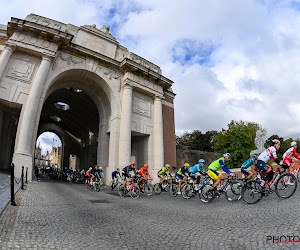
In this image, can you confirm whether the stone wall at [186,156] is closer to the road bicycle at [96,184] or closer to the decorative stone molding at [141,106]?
the decorative stone molding at [141,106]

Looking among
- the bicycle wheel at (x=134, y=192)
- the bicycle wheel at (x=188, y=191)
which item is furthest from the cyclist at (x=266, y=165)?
the bicycle wheel at (x=134, y=192)

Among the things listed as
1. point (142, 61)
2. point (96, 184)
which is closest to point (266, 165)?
point (96, 184)

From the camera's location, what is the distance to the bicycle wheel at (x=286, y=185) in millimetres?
5965

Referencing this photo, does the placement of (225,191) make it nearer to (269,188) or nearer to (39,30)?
(269,188)

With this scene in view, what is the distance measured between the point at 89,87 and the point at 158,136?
27.3 ft

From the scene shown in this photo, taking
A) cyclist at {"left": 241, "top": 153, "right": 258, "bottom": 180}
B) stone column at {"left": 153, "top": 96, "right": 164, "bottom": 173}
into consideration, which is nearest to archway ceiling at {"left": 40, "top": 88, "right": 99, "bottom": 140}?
stone column at {"left": 153, "top": 96, "right": 164, "bottom": 173}

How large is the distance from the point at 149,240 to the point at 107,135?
16.9 meters

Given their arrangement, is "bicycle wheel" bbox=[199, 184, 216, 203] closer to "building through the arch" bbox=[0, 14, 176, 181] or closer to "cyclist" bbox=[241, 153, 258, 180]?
"cyclist" bbox=[241, 153, 258, 180]

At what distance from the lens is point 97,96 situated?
2061cm

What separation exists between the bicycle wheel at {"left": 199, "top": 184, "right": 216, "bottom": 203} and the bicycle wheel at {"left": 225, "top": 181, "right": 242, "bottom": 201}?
55 centimetres

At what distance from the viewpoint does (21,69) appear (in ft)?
49.7

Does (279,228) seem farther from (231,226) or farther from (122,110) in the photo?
(122,110)

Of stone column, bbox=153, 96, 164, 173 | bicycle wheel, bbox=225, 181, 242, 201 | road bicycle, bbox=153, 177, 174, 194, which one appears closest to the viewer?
bicycle wheel, bbox=225, 181, 242, 201

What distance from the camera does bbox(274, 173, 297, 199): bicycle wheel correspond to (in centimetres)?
596
